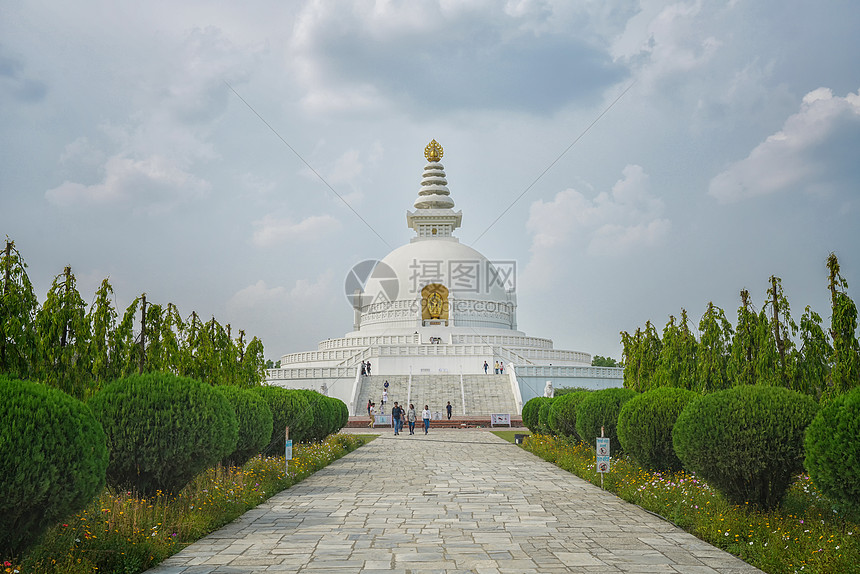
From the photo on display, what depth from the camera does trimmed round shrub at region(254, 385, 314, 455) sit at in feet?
58.4

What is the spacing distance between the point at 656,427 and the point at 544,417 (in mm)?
11099

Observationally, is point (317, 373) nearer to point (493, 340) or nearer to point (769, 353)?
point (493, 340)

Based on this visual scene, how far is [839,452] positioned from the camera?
734 cm

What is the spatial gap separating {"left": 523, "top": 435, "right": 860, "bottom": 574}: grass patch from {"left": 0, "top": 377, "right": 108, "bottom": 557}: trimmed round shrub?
6.95 meters

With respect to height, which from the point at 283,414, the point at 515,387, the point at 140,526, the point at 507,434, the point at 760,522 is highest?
the point at 515,387

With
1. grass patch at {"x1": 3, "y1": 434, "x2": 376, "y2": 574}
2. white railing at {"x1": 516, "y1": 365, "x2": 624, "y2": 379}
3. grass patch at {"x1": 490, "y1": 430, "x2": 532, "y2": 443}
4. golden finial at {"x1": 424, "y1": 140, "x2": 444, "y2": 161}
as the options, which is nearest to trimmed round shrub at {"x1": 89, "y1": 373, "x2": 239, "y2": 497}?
grass patch at {"x1": 3, "y1": 434, "x2": 376, "y2": 574}

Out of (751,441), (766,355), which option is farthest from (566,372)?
(751,441)

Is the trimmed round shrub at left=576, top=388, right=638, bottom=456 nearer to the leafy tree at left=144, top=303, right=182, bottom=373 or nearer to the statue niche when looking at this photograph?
the leafy tree at left=144, top=303, right=182, bottom=373

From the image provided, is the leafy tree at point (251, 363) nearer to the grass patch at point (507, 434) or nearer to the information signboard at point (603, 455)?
the grass patch at point (507, 434)

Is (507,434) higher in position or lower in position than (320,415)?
lower

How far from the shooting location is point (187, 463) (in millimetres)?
10188

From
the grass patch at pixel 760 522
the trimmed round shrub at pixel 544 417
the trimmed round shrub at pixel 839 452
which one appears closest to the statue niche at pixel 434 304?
the trimmed round shrub at pixel 544 417

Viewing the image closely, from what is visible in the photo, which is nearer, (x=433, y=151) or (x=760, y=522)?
(x=760, y=522)

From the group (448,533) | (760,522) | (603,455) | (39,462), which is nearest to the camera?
(39,462)
